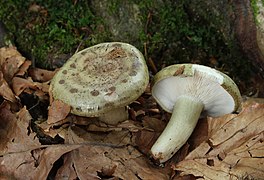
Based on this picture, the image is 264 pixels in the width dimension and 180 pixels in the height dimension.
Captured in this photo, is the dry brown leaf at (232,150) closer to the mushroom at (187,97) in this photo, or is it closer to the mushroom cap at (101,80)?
the mushroom at (187,97)

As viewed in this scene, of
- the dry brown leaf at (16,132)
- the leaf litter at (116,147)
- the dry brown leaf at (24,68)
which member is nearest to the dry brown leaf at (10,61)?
the dry brown leaf at (24,68)

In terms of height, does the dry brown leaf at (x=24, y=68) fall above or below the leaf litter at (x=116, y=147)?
above

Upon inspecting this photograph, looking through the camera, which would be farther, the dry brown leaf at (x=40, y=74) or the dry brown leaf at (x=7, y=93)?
the dry brown leaf at (x=40, y=74)

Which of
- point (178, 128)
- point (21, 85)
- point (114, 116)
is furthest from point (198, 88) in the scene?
point (21, 85)

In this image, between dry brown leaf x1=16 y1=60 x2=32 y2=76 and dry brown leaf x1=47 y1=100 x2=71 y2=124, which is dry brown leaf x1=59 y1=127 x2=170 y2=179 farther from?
dry brown leaf x1=16 y1=60 x2=32 y2=76

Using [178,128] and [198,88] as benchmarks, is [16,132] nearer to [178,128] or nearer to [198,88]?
[178,128]

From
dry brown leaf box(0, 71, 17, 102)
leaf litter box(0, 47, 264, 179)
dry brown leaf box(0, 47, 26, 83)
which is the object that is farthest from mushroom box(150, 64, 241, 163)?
dry brown leaf box(0, 47, 26, 83)

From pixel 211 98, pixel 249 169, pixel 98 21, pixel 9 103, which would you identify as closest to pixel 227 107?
pixel 211 98
